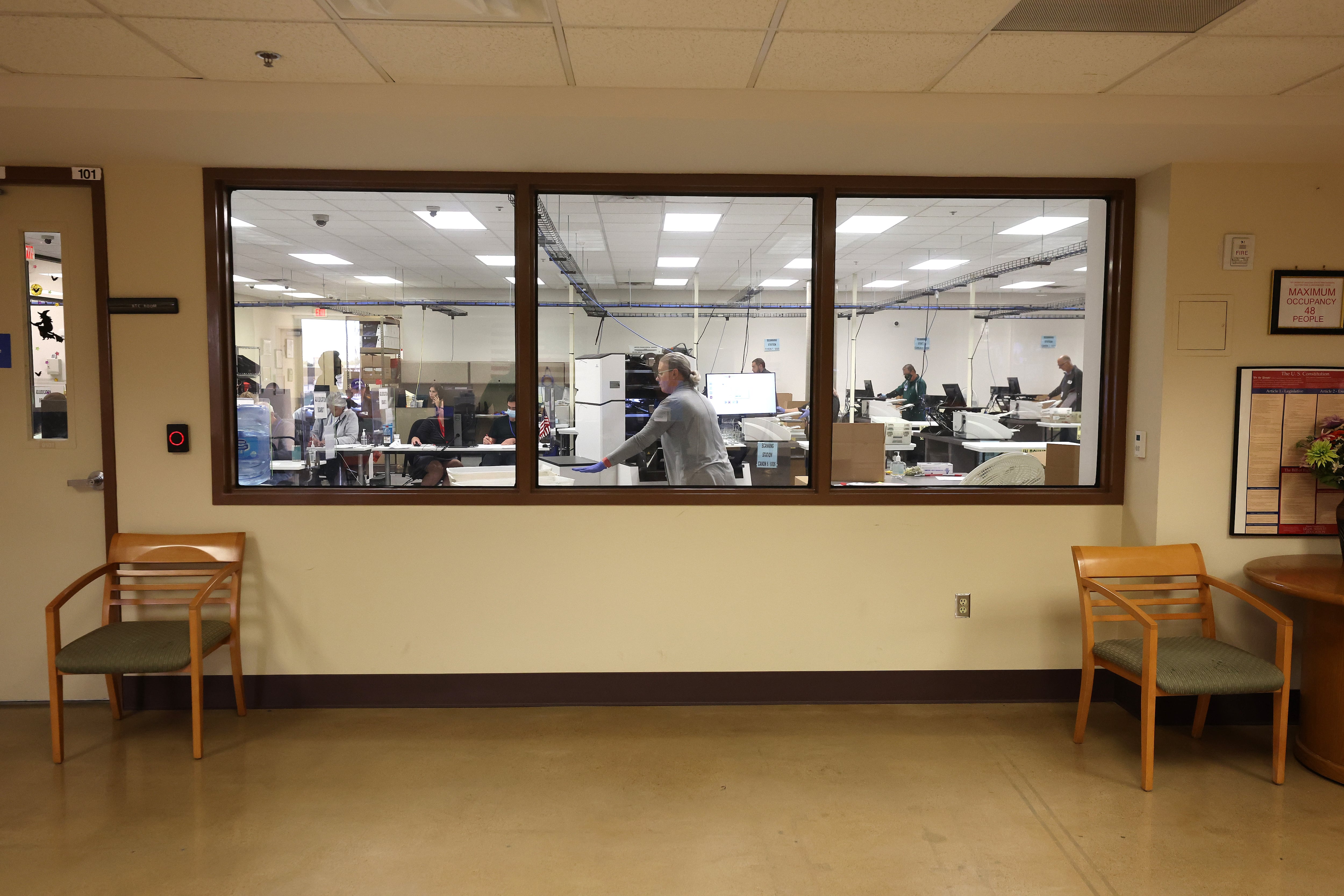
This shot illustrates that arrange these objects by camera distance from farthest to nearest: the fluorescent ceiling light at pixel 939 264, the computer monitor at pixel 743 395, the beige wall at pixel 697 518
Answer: the fluorescent ceiling light at pixel 939 264 → the computer monitor at pixel 743 395 → the beige wall at pixel 697 518

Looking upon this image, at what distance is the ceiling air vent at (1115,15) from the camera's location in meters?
2.08

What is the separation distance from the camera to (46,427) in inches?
131

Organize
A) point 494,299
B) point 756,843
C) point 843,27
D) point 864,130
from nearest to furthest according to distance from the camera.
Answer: point 843,27 → point 756,843 → point 864,130 → point 494,299

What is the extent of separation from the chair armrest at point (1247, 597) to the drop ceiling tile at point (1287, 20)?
1.91 metres

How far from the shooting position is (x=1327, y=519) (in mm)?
3260

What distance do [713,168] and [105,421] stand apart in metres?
2.83

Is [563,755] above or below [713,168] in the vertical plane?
below

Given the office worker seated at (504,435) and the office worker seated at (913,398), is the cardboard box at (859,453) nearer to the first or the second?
the office worker seated at (504,435)

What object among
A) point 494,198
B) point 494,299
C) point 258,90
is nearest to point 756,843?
point 258,90

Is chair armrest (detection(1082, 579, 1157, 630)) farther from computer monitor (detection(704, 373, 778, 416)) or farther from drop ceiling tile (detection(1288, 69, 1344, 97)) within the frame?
computer monitor (detection(704, 373, 778, 416))

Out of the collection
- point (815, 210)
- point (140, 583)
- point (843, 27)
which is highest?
point (843, 27)

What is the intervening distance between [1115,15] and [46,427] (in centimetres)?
430

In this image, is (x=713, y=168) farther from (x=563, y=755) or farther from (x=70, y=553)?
(x=70, y=553)

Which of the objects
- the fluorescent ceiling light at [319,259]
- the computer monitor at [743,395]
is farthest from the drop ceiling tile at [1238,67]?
the fluorescent ceiling light at [319,259]
